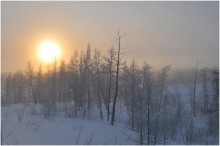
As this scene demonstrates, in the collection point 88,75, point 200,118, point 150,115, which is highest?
point 88,75

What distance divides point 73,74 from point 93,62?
5.10m

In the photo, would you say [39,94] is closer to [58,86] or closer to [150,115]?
[58,86]

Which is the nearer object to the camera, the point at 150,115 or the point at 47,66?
the point at 150,115

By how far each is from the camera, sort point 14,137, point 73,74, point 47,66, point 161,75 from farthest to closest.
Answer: point 47,66
point 161,75
point 73,74
point 14,137

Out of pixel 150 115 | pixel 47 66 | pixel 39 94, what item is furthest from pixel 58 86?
pixel 150 115

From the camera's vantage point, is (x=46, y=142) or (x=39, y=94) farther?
(x=39, y=94)

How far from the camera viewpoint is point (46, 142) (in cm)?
1584

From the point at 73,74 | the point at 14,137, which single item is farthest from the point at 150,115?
the point at 73,74

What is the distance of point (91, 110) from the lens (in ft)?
160

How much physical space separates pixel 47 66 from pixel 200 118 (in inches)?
1342

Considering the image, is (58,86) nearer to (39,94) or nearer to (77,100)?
(39,94)

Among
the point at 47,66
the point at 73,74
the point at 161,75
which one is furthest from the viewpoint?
the point at 47,66

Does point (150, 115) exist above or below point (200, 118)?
above

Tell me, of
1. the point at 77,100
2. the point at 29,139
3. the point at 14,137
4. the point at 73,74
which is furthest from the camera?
the point at 73,74
